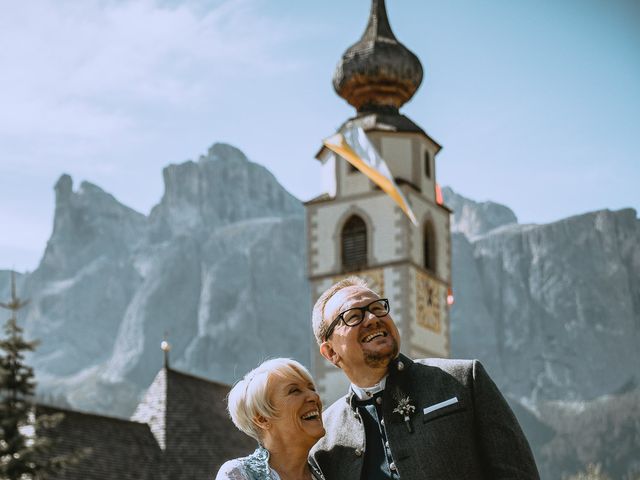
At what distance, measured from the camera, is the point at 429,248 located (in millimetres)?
37094

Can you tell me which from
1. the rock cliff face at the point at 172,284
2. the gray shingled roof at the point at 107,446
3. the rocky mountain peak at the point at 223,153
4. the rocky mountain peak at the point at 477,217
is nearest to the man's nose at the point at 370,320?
the gray shingled roof at the point at 107,446

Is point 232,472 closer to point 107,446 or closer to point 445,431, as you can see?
point 445,431

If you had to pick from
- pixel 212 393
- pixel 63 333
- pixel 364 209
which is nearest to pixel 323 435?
pixel 212 393

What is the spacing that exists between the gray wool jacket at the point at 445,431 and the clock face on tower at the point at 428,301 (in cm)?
2996

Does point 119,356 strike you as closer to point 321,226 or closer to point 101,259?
point 101,259

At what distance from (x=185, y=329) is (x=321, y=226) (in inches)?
3746

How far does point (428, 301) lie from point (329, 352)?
102 feet

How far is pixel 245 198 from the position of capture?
152250 mm

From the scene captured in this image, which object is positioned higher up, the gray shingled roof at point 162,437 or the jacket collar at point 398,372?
the gray shingled roof at point 162,437

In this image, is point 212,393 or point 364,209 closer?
point 212,393

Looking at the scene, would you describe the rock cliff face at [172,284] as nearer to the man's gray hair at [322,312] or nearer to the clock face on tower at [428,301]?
the clock face on tower at [428,301]

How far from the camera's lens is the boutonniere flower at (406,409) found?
5070 millimetres

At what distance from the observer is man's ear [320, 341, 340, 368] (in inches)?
204

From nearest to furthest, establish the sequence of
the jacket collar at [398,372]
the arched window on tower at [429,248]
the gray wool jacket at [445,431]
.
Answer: the gray wool jacket at [445,431], the jacket collar at [398,372], the arched window on tower at [429,248]
